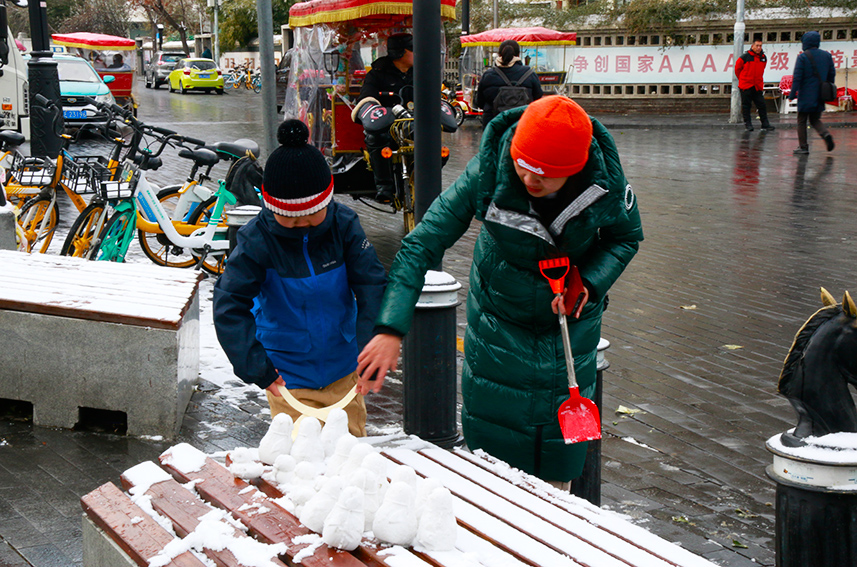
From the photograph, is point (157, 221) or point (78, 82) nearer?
point (157, 221)

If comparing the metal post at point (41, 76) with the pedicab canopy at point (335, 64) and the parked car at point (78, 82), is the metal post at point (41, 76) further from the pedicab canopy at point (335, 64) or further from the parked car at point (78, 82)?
the parked car at point (78, 82)

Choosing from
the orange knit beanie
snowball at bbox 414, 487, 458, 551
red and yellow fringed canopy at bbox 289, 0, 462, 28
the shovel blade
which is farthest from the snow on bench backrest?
red and yellow fringed canopy at bbox 289, 0, 462, 28

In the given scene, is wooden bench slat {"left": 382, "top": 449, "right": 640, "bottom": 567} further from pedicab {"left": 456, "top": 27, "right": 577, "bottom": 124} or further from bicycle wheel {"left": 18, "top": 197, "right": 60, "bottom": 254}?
pedicab {"left": 456, "top": 27, "right": 577, "bottom": 124}

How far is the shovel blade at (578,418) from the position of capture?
2.89 m

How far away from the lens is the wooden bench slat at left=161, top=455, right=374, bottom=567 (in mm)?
2174

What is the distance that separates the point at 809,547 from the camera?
8.73 feet

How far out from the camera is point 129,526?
240 centimetres

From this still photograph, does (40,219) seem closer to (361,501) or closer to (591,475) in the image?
(591,475)

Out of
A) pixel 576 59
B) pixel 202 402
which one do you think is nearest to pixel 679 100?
pixel 576 59

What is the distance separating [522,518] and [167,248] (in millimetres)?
6285

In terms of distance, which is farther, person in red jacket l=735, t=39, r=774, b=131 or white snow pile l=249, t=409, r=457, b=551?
person in red jacket l=735, t=39, r=774, b=131

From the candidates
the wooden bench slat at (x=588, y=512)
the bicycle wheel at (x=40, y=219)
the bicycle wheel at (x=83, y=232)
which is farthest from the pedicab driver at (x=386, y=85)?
the wooden bench slat at (x=588, y=512)

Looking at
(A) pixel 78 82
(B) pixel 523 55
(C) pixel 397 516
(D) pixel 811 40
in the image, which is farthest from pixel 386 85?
(B) pixel 523 55

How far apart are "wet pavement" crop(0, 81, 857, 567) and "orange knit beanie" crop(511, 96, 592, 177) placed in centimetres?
181
